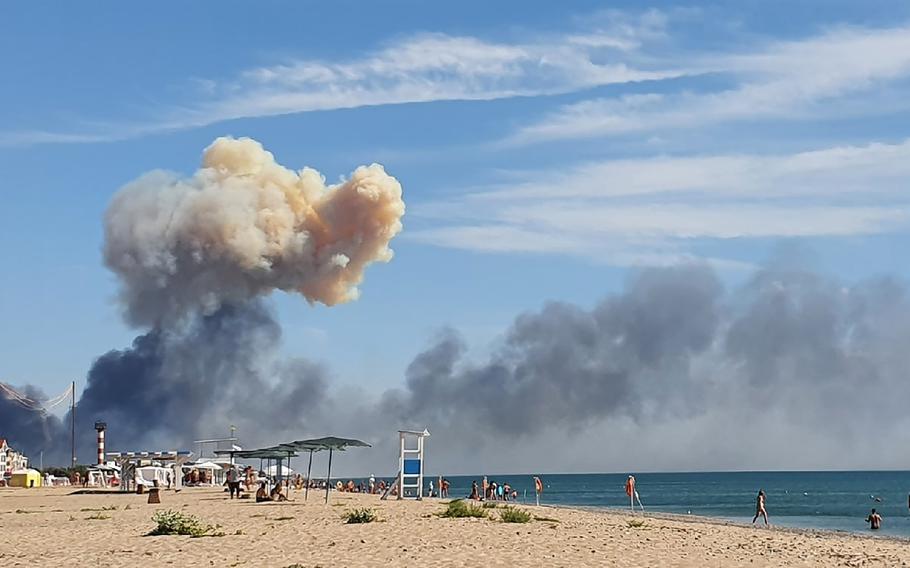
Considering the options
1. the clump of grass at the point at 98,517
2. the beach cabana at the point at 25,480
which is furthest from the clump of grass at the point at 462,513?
the beach cabana at the point at 25,480

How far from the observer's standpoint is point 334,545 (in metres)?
23.7

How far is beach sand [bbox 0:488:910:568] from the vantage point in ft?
69.3

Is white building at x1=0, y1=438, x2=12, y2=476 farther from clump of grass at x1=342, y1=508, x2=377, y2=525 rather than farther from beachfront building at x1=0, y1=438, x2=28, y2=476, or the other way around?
clump of grass at x1=342, y1=508, x2=377, y2=525

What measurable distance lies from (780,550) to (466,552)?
26.4 ft

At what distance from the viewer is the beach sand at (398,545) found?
21125 mm

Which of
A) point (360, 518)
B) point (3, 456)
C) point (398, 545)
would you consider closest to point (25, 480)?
point (3, 456)

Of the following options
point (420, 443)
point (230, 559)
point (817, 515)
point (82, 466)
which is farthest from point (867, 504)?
point (230, 559)

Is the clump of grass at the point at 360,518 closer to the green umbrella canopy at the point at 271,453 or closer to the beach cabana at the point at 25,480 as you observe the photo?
the green umbrella canopy at the point at 271,453

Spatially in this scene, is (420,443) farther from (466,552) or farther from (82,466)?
(82,466)

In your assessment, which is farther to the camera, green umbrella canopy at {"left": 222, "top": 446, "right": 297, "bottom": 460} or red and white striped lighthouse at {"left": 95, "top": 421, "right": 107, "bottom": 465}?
red and white striped lighthouse at {"left": 95, "top": 421, "right": 107, "bottom": 465}

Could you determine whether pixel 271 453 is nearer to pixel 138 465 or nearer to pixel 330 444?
pixel 330 444

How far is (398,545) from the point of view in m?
23.7

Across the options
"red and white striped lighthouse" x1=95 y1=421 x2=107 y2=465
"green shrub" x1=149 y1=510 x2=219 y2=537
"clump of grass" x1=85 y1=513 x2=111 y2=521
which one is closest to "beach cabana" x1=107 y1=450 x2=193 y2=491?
"red and white striped lighthouse" x1=95 y1=421 x2=107 y2=465

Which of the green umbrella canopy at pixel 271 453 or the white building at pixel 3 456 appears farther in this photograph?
the white building at pixel 3 456
